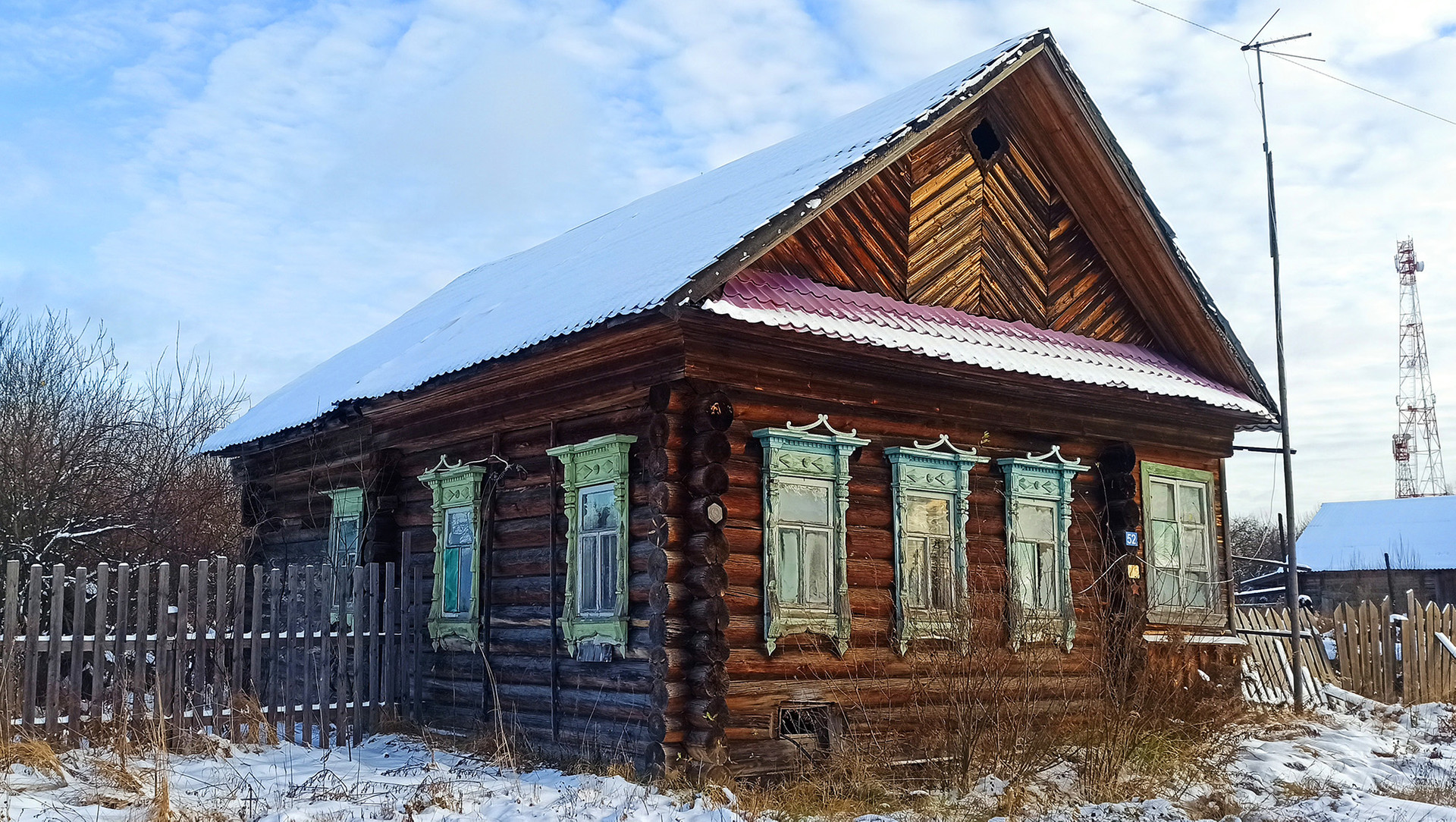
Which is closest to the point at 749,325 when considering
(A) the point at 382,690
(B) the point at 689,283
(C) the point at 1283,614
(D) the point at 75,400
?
(B) the point at 689,283

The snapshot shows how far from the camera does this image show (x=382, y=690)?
36.9ft

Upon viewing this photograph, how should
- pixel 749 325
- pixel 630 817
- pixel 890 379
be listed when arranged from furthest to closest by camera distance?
pixel 890 379 < pixel 749 325 < pixel 630 817

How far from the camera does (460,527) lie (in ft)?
Result: 38.1

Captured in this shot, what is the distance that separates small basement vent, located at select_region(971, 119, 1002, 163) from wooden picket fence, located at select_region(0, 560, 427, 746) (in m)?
6.71

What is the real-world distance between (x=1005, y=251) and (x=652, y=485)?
4.64 metres

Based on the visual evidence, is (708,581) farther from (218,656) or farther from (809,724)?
(218,656)

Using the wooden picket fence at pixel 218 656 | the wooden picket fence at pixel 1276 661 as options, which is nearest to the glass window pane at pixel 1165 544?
the wooden picket fence at pixel 1276 661

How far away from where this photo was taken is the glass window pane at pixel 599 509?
32.0ft

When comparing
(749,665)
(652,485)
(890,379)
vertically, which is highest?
(890,379)

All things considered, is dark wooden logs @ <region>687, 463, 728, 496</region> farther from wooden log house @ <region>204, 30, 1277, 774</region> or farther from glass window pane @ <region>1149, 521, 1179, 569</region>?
glass window pane @ <region>1149, 521, 1179, 569</region>

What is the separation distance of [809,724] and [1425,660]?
9.92 m

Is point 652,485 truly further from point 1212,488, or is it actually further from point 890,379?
point 1212,488

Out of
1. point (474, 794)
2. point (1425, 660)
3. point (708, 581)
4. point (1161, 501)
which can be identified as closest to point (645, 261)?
point (708, 581)

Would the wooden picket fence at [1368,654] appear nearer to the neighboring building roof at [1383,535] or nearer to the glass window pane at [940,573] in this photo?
the glass window pane at [940,573]
